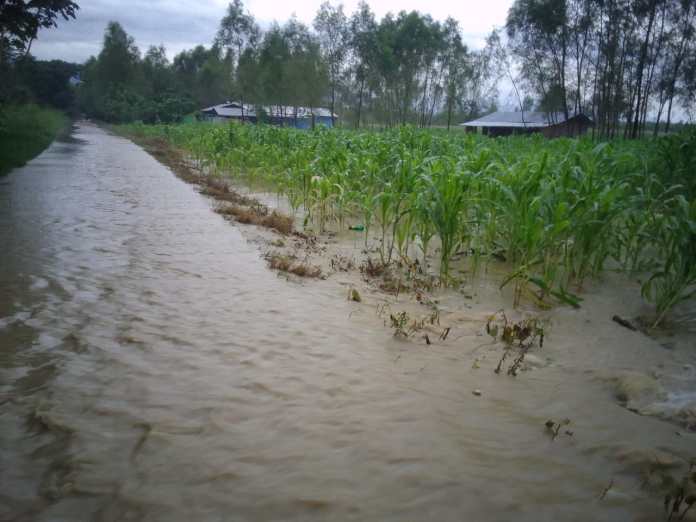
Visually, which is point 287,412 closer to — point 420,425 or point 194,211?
point 420,425

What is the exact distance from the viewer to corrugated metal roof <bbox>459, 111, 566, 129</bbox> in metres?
38.0

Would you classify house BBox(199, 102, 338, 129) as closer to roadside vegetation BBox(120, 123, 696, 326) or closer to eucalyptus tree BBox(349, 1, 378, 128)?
eucalyptus tree BBox(349, 1, 378, 128)

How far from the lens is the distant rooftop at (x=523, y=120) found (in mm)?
38031

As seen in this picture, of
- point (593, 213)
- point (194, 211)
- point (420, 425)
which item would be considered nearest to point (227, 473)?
point (420, 425)

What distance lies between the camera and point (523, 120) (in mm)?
38438

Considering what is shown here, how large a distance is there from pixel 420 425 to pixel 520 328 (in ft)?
4.85

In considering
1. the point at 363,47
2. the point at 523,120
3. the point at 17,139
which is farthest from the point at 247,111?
the point at 17,139

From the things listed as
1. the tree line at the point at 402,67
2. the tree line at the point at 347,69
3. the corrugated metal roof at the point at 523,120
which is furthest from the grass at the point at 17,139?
the corrugated metal roof at the point at 523,120

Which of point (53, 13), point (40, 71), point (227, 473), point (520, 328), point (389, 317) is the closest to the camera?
point (227, 473)

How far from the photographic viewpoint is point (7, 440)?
2.02 m

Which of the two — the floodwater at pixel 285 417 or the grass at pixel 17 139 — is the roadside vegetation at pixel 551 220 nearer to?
the floodwater at pixel 285 417

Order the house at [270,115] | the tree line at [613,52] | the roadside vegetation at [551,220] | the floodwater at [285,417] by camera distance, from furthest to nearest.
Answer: the house at [270,115] → the tree line at [613,52] → the roadside vegetation at [551,220] → the floodwater at [285,417]

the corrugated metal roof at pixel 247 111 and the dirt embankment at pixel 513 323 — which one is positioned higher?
the corrugated metal roof at pixel 247 111

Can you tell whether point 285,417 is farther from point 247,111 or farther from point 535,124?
point 247,111
